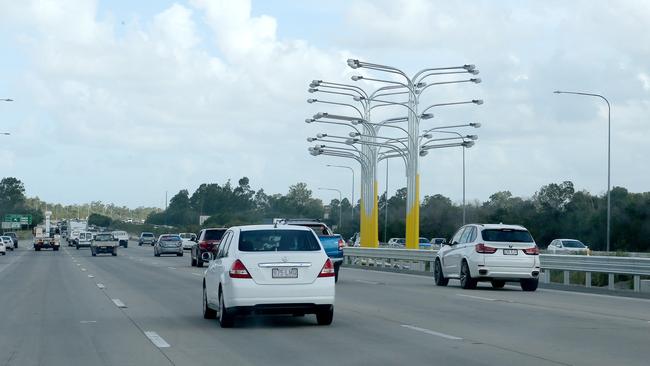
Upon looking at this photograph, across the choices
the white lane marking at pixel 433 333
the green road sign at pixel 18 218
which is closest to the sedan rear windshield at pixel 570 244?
the white lane marking at pixel 433 333

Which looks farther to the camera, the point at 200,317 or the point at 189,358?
the point at 200,317

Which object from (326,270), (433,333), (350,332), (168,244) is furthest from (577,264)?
(168,244)

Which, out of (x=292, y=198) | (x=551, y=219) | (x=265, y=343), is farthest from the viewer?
(x=292, y=198)

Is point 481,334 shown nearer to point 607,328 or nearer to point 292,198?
point 607,328

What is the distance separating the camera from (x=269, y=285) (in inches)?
623

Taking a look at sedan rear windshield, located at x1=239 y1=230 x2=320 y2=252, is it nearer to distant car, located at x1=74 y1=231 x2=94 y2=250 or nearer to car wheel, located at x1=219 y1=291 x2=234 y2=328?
car wheel, located at x1=219 y1=291 x2=234 y2=328

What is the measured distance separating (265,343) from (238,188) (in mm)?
155264

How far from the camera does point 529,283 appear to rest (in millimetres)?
27734

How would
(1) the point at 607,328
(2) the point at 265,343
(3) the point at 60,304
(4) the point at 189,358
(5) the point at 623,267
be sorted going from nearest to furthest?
(4) the point at 189,358, (2) the point at 265,343, (1) the point at 607,328, (3) the point at 60,304, (5) the point at 623,267

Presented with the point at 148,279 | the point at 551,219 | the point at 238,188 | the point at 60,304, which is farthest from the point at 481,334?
the point at 238,188

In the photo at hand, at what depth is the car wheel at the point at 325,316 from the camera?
16.4m

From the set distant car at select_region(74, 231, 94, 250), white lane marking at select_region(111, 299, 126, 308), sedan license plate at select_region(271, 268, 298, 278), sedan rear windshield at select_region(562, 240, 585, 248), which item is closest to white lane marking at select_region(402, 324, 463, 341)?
sedan license plate at select_region(271, 268, 298, 278)

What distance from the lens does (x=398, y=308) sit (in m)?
20.6

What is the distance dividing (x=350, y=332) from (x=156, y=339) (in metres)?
2.90
